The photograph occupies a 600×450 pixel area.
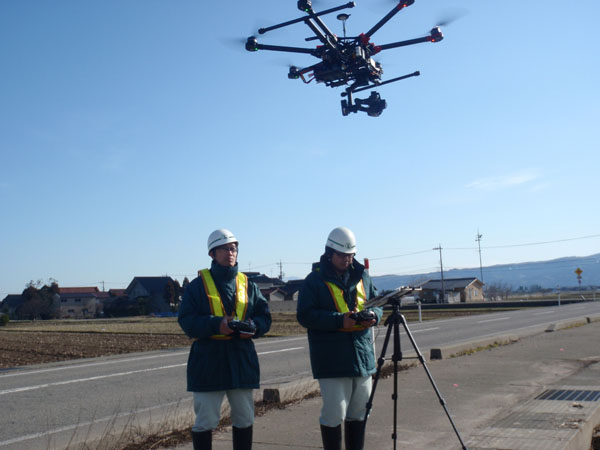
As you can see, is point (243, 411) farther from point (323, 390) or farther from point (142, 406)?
point (142, 406)

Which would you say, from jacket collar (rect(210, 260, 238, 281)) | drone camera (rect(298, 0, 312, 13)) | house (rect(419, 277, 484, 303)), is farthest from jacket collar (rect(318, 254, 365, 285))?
house (rect(419, 277, 484, 303))

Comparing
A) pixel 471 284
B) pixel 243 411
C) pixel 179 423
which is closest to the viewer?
pixel 243 411

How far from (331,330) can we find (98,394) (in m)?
6.18

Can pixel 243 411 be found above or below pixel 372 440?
above

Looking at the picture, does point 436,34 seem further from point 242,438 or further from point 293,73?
point 242,438

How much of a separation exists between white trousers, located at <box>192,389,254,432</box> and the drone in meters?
9.09

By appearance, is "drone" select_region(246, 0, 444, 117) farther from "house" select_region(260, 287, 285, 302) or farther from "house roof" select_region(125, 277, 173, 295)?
"house roof" select_region(125, 277, 173, 295)

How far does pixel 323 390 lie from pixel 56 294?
340ft

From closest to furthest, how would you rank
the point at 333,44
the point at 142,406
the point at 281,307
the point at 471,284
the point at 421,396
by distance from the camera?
the point at 421,396 < the point at 142,406 < the point at 333,44 < the point at 281,307 < the point at 471,284

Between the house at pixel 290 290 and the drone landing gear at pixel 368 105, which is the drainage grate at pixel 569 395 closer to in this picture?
the drone landing gear at pixel 368 105

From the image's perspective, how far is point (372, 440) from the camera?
5.43 m

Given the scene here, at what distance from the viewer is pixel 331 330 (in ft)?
Answer: 15.0

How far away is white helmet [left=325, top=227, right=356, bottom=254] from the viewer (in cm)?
457

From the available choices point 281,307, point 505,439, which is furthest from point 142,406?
point 281,307
